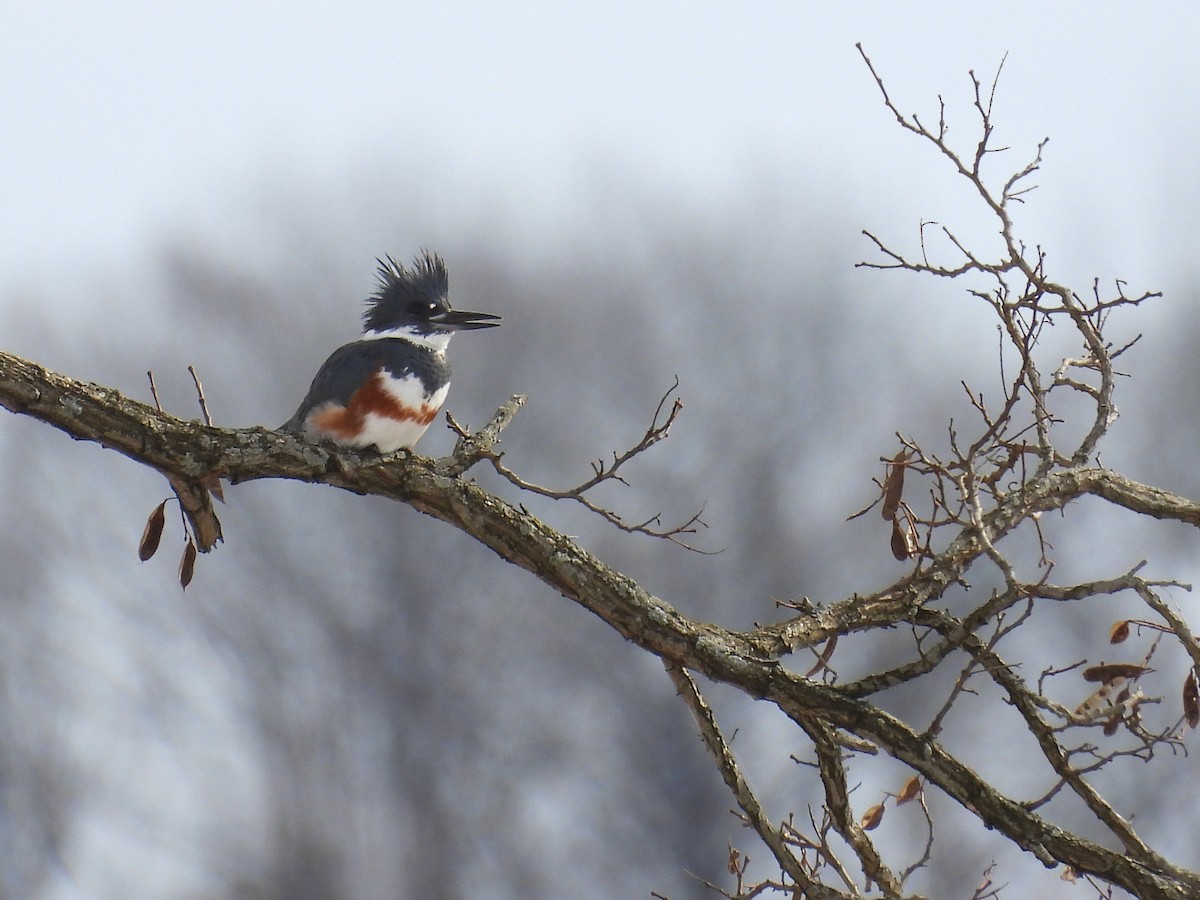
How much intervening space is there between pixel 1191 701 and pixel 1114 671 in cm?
21

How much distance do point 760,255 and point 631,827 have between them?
12.2 m

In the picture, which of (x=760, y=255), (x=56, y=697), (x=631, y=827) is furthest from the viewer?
(x=760, y=255)

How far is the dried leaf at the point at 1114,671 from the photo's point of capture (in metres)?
2.62

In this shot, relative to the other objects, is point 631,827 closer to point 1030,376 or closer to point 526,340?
point 526,340

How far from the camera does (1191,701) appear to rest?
2.72 meters

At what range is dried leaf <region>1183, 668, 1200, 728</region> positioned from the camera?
270cm

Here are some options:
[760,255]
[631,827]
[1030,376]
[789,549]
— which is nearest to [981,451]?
[1030,376]

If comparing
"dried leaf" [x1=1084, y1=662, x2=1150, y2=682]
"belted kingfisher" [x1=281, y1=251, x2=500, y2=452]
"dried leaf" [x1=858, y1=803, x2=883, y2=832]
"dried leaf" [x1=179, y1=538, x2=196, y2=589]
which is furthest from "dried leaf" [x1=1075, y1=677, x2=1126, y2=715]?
"belted kingfisher" [x1=281, y1=251, x2=500, y2=452]

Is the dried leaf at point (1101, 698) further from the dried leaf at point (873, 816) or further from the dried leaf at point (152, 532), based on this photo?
the dried leaf at point (152, 532)

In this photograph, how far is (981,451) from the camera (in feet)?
8.82

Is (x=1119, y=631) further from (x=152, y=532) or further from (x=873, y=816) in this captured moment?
(x=152, y=532)

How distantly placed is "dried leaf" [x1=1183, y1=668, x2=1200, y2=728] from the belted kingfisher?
197 centimetres

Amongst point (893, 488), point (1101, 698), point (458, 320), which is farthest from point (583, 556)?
point (458, 320)

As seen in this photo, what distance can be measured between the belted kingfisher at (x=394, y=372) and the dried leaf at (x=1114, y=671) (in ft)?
6.01
